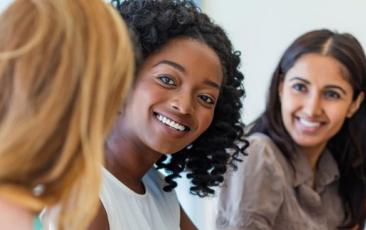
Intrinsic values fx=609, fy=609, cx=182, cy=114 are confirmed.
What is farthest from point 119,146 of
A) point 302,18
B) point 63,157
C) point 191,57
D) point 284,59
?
point 302,18

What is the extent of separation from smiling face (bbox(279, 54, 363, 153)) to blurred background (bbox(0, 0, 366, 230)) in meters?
0.43

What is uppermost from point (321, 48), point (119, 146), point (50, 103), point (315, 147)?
point (50, 103)

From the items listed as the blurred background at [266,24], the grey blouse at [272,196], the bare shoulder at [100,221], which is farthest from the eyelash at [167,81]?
the blurred background at [266,24]

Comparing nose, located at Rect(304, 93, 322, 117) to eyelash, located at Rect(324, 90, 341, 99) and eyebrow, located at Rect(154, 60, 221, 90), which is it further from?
eyebrow, located at Rect(154, 60, 221, 90)

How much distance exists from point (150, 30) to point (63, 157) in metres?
0.46

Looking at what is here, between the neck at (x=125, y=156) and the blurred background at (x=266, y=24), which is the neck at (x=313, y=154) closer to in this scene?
the blurred background at (x=266, y=24)

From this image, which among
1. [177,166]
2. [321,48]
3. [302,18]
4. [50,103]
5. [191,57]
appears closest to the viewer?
[50,103]

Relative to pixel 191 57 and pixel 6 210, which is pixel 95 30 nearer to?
pixel 6 210

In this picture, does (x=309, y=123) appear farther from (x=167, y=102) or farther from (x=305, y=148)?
(x=167, y=102)

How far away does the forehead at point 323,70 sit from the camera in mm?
1405

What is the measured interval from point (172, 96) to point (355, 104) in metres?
0.71

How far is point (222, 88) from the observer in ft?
3.49

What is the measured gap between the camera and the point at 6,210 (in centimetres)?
56

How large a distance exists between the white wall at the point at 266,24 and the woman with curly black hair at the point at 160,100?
0.80 m
